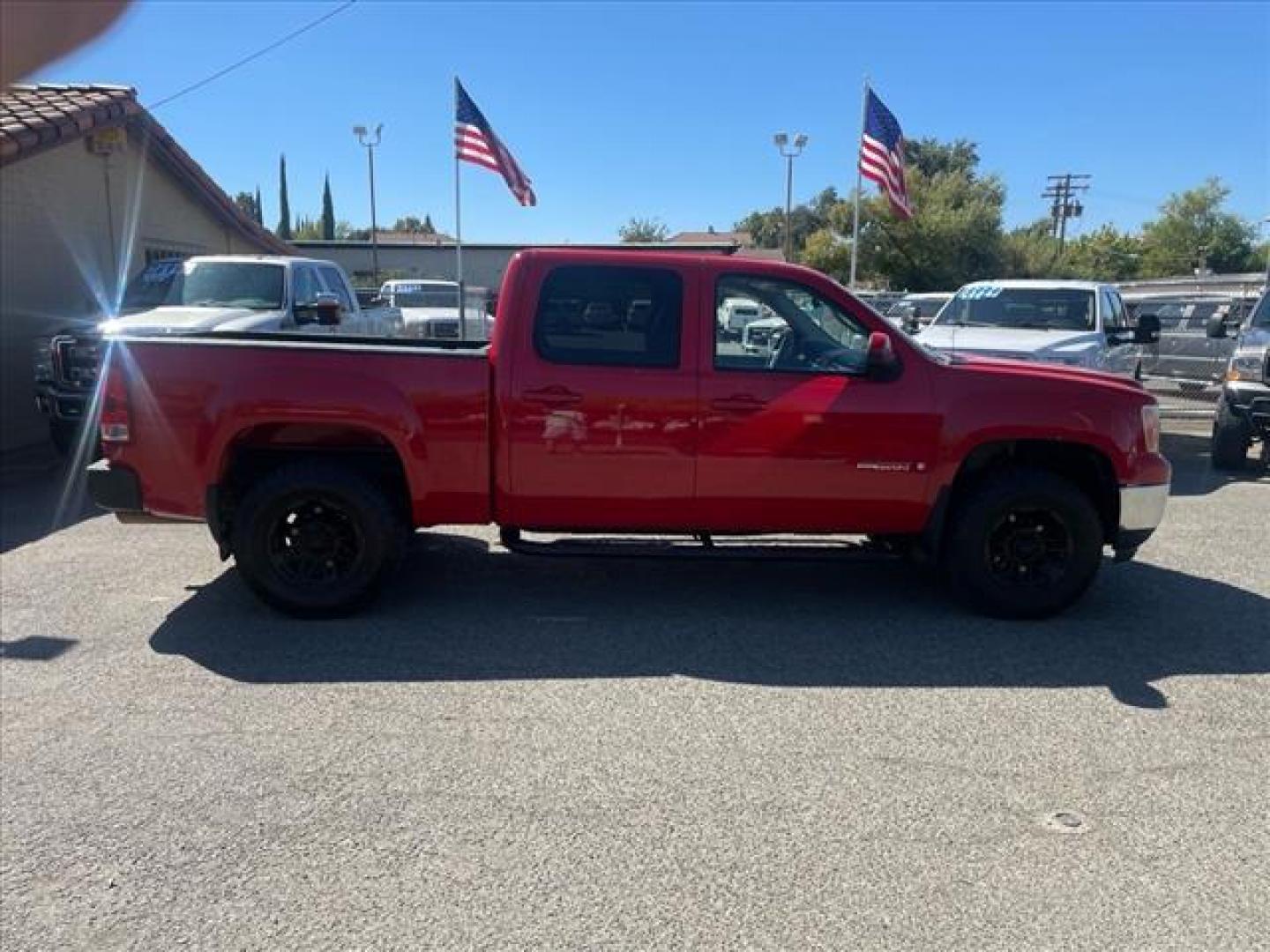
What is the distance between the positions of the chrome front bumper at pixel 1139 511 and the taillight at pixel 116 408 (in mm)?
5362

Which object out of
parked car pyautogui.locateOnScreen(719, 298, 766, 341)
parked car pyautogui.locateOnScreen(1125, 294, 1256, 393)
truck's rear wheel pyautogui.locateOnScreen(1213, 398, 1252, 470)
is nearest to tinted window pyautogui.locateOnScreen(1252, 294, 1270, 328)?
truck's rear wheel pyautogui.locateOnScreen(1213, 398, 1252, 470)

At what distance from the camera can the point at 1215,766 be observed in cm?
375

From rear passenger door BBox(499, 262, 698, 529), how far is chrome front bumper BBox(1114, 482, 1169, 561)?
2383mm

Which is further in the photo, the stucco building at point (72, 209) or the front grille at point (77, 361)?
the stucco building at point (72, 209)

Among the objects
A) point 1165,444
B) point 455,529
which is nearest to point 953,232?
point 1165,444

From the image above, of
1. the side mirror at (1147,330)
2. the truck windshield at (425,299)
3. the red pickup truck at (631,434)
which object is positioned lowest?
the red pickup truck at (631,434)

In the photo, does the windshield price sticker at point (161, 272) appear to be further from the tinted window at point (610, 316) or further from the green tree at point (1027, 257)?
the green tree at point (1027, 257)

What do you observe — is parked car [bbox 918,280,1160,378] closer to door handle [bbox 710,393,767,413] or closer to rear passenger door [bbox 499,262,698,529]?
door handle [bbox 710,393,767,413]

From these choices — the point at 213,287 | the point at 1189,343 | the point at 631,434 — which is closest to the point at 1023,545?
the point at 631,434

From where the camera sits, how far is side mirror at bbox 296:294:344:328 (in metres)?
10.0

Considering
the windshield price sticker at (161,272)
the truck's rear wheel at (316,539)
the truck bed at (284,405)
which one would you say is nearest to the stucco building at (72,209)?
the windshield price sticker at (161,272)

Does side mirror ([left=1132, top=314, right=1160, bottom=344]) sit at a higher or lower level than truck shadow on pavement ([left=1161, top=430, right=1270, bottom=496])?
higher

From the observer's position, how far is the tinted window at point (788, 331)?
5305 mm

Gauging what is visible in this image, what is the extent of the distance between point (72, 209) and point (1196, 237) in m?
83.4
